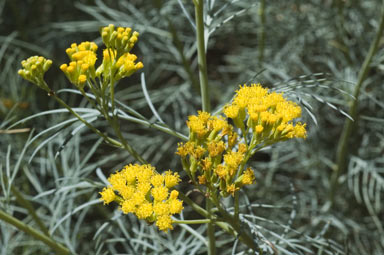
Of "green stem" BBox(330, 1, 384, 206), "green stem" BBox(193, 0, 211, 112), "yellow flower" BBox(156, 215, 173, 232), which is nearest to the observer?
"yellow flower" BBox(156, 215, 173, 232)

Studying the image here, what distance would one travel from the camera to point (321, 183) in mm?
2057

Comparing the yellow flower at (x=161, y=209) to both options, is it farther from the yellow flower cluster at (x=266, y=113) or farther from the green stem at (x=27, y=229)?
the green stem at (x=27, y=229)

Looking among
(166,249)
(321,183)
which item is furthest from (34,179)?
(321,183)

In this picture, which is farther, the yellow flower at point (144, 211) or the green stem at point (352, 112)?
the green stem at point (352, 112)

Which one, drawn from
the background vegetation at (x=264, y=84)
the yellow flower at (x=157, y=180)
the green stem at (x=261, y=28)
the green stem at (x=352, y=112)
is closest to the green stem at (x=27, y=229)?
the background vegetation at (x=264, y=84)

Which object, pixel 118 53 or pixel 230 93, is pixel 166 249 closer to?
pixel 118 53

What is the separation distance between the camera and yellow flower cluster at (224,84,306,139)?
0.83 metres

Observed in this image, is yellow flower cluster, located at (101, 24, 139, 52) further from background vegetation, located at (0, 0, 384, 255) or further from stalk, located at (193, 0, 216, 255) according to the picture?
background vegetation, located at (0, 0, 384, 255)

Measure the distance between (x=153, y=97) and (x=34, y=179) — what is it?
0.68m

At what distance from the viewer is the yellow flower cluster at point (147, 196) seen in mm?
803

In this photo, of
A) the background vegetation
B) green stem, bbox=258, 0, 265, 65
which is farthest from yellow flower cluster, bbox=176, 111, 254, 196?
green stem, bbox=258, 0, 265, 65

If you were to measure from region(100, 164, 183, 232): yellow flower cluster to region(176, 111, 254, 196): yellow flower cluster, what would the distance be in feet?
0.18

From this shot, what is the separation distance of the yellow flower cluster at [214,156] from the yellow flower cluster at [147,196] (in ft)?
0.18

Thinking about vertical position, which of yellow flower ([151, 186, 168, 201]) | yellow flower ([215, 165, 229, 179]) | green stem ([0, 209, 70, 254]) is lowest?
green stem ([0, 209, 70, 254])
